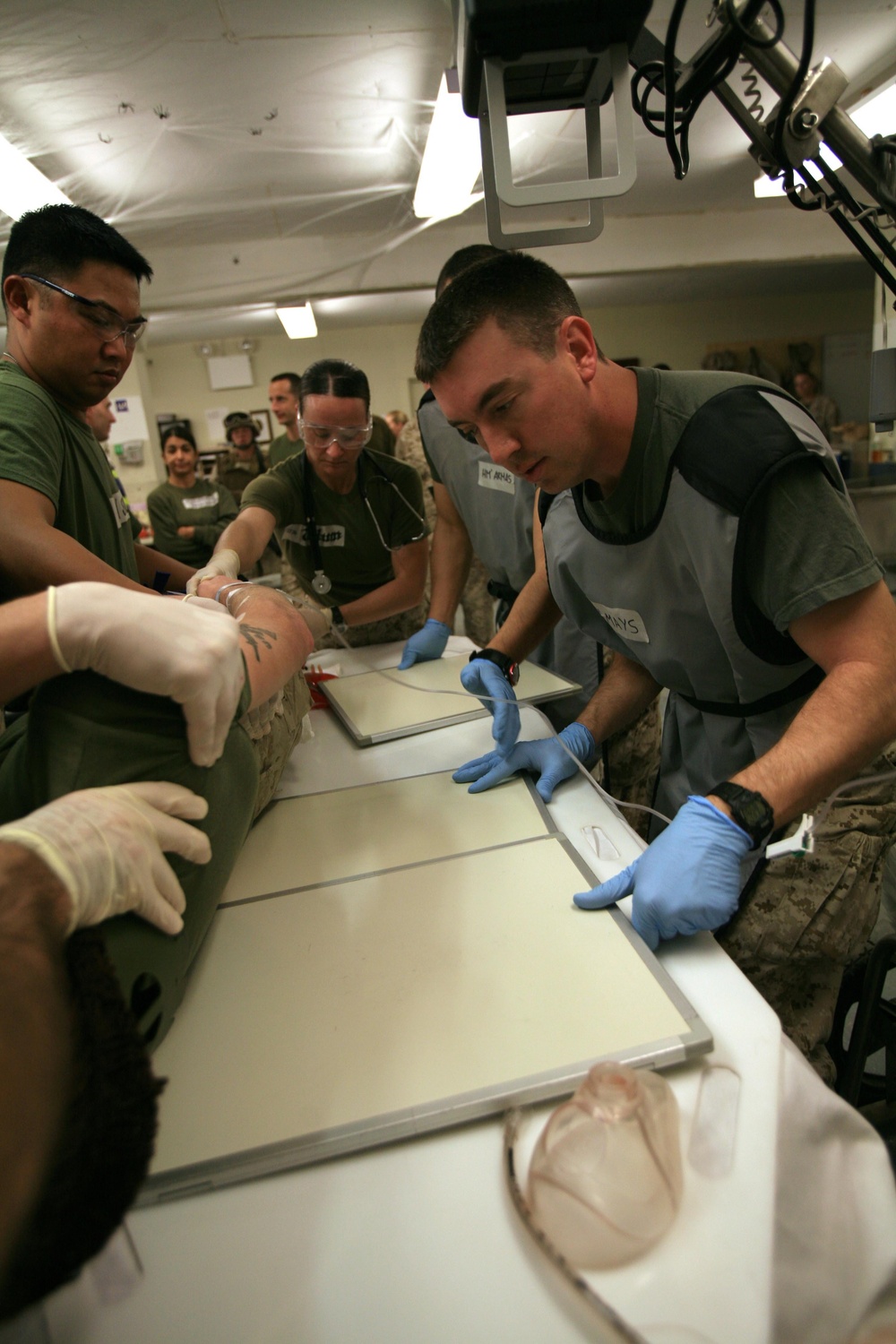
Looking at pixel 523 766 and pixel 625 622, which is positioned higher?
pixel 625 622

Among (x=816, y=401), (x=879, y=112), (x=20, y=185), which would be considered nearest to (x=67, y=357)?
(x=20, y=185)

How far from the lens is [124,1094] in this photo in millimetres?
487

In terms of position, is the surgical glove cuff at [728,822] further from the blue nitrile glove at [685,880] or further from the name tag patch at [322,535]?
the name tag patch at [322,535]

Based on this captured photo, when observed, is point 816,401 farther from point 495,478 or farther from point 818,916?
point 818,916

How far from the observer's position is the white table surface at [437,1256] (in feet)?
1.59

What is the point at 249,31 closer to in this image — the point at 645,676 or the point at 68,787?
the point at 645,676

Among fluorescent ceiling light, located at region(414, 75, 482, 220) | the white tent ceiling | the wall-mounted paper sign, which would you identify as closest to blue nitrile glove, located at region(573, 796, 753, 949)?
fluorescent ceiling light, located at region(414, 75, 482, 220)

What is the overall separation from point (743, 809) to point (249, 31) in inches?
128

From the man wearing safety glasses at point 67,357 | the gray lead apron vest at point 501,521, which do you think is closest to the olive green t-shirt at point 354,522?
the gray lead apron vest at point 501,521

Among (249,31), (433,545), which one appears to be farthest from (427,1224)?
(249,31)

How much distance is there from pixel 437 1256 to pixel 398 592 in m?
2.06

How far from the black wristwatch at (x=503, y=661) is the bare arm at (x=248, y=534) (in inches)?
29.4

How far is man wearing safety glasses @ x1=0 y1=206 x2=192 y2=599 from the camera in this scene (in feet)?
3.86

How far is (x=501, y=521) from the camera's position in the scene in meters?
2.10
